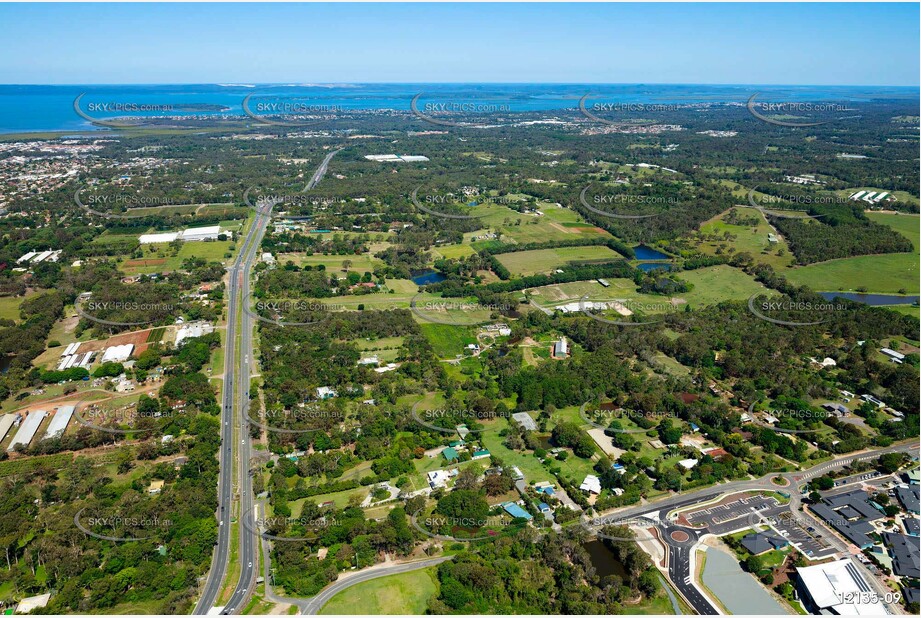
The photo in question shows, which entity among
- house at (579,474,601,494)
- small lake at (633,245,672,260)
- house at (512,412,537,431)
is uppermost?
small lake at (633,245,672,260)

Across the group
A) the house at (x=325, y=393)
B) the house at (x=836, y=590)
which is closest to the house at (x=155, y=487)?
the house at (x=325, y=393)

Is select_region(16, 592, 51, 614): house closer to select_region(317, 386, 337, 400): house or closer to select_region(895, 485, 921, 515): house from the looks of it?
select_region(317, 386, 337, 400): house

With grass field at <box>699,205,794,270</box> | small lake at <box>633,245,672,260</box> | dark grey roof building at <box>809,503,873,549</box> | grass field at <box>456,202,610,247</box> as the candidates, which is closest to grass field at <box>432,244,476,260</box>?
grass field at <box>456,202,610,247</box>

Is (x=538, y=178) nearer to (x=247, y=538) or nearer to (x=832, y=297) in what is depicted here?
(x=832, y=297)

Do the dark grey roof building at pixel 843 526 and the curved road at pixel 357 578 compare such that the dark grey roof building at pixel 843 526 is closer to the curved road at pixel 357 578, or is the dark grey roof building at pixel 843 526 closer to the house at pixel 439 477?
the house at pixel 439 477

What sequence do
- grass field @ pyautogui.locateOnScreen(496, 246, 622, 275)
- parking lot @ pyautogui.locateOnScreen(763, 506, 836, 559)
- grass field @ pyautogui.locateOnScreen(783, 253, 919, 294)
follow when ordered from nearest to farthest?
parking lot @ pyautogui.locateOnScreen(763, 506, 836, 559)
grass field @ pyautogui.locateOnScreen(783, 253, 919, 294)
grass field @ pyautogui.locateOnScreen(496, 246, 622, 275)

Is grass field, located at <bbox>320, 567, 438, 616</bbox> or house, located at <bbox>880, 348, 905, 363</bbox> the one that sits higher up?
house, located at <bbox>880, 348, 905, 363</bbox>
